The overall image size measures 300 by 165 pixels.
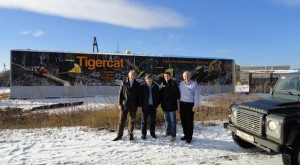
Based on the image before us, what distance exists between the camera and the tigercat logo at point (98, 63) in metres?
25.4

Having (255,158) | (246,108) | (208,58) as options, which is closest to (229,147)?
(255,158)

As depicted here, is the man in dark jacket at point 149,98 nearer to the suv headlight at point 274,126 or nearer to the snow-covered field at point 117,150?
the snow-covered field at point 117,150

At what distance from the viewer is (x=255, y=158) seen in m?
6.05

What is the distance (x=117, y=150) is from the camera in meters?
6.59

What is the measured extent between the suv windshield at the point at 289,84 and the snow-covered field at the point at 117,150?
1547 mm

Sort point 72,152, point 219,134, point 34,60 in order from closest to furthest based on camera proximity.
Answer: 1. point 72,152
2. point 219,134
3. point 34,60

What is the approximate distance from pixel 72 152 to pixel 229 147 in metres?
3.70

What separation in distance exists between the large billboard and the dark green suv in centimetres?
1879

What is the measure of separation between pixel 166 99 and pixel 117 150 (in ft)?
5.96

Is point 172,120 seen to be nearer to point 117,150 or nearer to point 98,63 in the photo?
point 117,150

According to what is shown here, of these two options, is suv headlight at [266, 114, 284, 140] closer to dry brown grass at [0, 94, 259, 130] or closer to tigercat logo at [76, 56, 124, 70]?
dry brown grass at [0, 94, 259, 130]

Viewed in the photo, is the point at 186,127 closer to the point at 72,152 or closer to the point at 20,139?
the point at 72,152

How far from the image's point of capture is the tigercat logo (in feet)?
83.3

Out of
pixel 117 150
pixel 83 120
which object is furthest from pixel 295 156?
pixel 83 120
